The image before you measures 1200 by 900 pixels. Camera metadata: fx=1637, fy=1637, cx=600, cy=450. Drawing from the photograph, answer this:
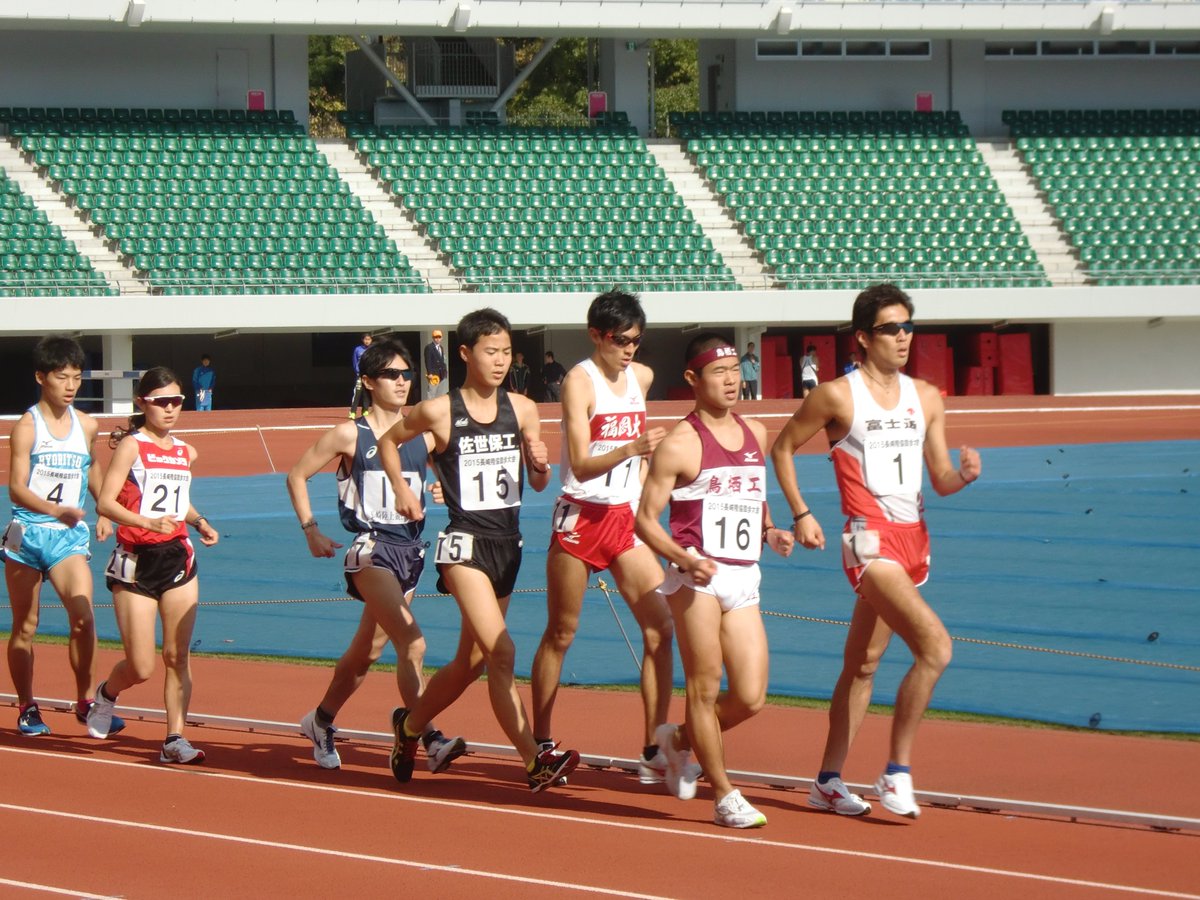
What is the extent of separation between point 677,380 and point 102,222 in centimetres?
1241

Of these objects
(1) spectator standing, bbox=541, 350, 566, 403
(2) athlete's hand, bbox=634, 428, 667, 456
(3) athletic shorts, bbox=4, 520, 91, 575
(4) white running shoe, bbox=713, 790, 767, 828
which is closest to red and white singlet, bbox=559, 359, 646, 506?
(2) athlete's hand, bbox=634, 428, 667, 456

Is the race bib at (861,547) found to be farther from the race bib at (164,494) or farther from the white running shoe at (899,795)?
the race bib at (164,494)

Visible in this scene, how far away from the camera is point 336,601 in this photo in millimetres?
11102

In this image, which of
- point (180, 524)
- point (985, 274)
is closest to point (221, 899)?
point (180, 524)

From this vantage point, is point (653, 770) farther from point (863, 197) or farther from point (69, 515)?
point (863, 197)

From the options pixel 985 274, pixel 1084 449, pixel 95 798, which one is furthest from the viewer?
pixel 985 274

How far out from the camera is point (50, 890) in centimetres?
541

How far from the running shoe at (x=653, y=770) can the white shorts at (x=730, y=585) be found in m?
0.99

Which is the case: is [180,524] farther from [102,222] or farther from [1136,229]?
[1136,229]

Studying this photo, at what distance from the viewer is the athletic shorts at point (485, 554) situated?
6531 millimetres

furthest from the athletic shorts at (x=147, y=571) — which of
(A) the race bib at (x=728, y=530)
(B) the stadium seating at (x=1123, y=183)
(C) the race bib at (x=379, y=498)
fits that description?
(B) the stadium seating at (x=1123, y=183)

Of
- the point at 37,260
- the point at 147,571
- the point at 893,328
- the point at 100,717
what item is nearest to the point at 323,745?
the point at 147,571

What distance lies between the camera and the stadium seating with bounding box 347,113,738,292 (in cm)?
3234

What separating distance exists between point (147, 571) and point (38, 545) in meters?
0.83
